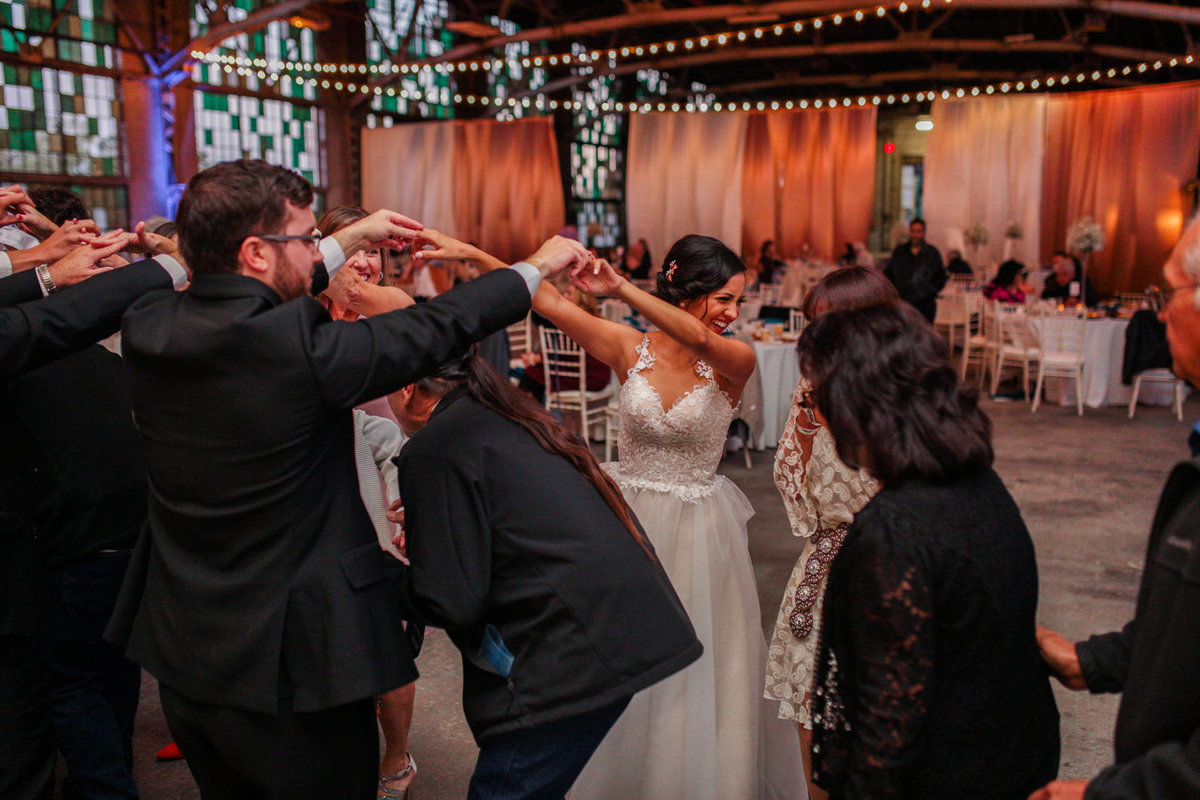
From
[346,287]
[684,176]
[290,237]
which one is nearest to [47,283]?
[346,287]

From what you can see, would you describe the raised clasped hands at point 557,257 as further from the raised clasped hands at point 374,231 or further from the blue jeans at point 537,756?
the blue jeans at point 537,756

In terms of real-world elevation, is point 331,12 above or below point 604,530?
above

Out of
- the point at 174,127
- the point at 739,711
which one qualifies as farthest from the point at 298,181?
the point at 174,127

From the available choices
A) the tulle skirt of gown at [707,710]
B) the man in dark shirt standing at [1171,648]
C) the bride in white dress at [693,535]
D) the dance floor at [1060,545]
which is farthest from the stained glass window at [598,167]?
the man in dark shirt standing at [1171,648]

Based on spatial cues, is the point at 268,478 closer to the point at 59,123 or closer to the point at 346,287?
the point at 346,287

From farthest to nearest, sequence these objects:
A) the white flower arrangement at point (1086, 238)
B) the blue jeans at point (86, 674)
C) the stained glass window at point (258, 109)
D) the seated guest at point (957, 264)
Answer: the seated guest at point (957, 264) → the stained glass window at point (258, 109) → the white flower arrangement at point (1086, 238) → the blue jeans at point (86, 674)

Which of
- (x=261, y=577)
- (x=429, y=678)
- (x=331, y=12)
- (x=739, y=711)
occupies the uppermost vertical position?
(x=331, y=12)

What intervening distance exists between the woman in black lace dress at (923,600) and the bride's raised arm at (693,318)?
2.57 ft

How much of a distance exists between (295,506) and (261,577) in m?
0.13

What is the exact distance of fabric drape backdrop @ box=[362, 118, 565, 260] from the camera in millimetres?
12852

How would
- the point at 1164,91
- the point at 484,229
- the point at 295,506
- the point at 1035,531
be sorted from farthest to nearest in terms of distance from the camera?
the point at 484,229, the point at 1164,91, the point at 1035,531, the point at 295,506

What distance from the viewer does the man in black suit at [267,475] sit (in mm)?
1400

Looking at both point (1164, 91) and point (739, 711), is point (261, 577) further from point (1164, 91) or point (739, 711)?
point (1164, 91)

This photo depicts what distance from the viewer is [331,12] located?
40.3 feet
